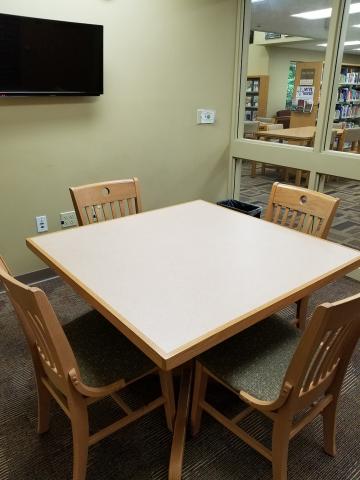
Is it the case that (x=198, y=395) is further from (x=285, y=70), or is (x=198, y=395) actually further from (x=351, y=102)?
(x=285, y=70)

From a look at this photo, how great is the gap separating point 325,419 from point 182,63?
2.69m

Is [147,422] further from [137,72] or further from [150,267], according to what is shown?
[137,72]

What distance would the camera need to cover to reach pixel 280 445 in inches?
47.0

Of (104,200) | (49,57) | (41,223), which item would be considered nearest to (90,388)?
(104,200)

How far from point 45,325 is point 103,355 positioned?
398mm

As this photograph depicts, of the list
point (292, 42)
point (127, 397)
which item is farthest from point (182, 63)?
point (292, 42)

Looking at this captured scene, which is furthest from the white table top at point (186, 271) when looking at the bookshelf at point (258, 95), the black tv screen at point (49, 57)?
the bookshelf at point (258, 95)

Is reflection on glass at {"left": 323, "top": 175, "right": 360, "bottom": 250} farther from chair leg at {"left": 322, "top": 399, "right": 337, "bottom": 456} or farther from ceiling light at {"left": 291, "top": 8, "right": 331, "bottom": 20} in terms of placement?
ceiling light at {"left": 291, "top": 8, "right": 331, "bottom": 20}

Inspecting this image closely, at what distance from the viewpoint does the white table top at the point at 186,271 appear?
42.1 inches

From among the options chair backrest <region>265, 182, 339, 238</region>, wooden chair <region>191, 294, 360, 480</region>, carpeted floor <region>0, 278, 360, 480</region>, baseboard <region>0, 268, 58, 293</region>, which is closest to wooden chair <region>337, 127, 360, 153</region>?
chair backrest <region>265, 182, 339, 238</region>

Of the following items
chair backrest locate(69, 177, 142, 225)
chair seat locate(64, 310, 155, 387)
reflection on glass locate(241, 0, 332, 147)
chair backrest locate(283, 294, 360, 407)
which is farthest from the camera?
reflection on glass locate(241, 0, 332, 147)

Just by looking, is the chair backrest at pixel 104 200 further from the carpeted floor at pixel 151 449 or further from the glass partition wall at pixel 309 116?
the glass partition wall at pixel 309 116

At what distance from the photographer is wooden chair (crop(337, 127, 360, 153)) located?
3.33 metres

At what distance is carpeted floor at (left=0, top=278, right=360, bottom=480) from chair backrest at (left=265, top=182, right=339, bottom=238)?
833 mm
